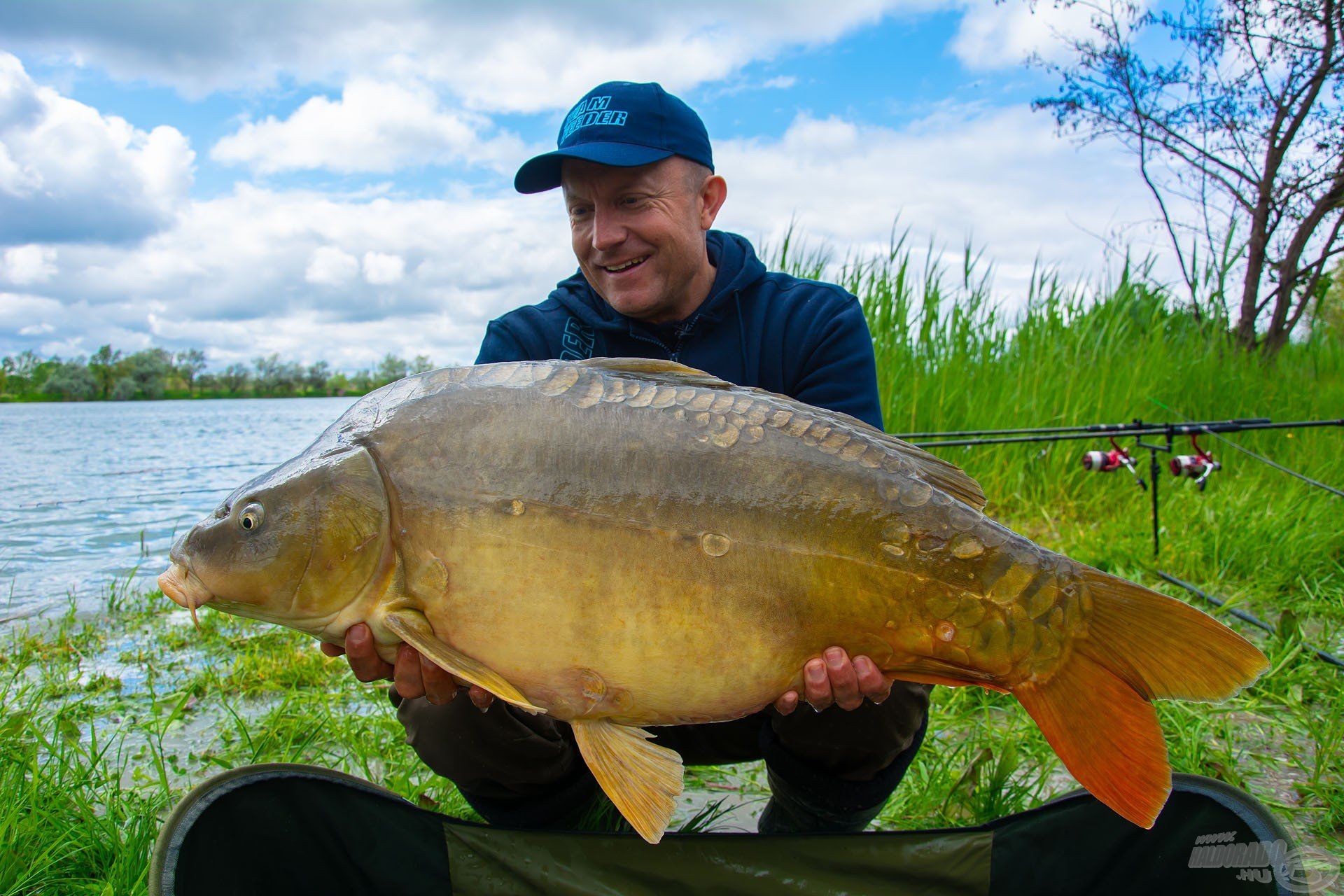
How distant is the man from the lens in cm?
168

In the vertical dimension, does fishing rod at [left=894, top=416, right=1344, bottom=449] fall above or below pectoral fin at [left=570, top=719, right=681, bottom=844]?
above

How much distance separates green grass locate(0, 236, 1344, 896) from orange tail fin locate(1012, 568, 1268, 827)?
63 centimetres

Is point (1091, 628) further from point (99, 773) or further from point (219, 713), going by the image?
point (219, 713)

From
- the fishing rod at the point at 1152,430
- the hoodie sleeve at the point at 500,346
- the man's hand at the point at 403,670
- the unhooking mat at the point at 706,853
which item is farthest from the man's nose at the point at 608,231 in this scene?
the fishing rod at the point at 1152,430

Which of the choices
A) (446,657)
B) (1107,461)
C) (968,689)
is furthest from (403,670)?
(1107,461)

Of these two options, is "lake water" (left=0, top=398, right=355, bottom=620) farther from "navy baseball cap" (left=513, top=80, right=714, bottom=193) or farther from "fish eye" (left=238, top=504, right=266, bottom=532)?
"fish eye" (left=238, top=504, right=266, bottom=532)

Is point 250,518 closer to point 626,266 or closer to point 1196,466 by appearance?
point 626,266

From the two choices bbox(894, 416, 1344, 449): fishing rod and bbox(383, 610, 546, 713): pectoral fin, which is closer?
bbox(383, 610, 546, 713): pectoral fin

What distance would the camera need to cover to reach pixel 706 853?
59.8 inches

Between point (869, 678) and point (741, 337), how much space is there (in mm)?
1004

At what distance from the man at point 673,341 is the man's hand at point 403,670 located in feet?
0.85

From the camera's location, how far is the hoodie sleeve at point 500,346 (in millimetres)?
2061

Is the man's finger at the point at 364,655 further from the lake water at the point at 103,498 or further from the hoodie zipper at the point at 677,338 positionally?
the lake water at the point at 103,498

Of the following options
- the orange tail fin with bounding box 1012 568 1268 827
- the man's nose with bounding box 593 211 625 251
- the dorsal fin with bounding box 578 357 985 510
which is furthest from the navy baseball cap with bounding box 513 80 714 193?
the orange tail fin with bounding box 1012 568 1268 827
